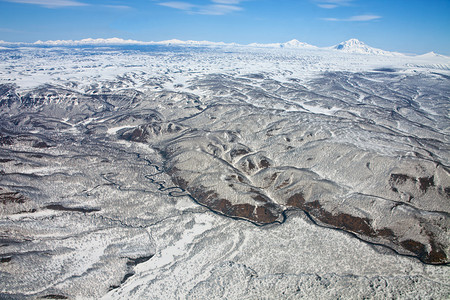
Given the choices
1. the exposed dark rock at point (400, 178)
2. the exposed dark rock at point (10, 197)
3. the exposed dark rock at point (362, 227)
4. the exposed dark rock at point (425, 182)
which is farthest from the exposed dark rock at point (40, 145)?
the exposed dark rock at point (425, 182)

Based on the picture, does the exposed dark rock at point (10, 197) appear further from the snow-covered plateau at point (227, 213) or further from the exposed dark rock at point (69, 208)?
the exposed dark rock at point (69, 208)

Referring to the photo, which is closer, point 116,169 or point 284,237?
point 284,237

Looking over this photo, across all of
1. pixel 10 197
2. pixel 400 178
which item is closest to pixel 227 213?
pixel 400 178

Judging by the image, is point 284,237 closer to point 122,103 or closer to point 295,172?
point 295,172

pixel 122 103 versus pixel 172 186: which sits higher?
pixel 122 103

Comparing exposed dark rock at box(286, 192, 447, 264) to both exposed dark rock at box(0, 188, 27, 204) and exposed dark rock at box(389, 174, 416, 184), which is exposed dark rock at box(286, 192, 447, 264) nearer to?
exposed dark rock at box(389, 174, 416, 184)

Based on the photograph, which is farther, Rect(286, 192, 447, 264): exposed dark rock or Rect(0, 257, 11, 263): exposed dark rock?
Rect(286, 192, 447, 264): exposed dark rock

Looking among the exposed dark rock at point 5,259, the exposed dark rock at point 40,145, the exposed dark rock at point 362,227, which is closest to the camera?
the exposed dark rock at point 5,259

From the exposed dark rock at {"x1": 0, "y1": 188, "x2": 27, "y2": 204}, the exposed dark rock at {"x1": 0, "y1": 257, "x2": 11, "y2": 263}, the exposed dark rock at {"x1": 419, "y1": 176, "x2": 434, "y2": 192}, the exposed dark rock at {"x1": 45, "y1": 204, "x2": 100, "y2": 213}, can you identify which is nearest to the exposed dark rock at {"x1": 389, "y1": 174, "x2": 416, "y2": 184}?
the exposed dark rock at {"x1": 419, "y1": 176, "x2": 434, "y2": 192}

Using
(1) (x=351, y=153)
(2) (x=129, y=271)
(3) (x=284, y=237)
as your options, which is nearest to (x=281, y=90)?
(1) (x=351, y=153)

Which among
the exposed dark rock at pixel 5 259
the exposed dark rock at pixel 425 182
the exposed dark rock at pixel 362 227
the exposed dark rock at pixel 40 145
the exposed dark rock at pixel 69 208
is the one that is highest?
the exposed dark rock at pixel 425 182

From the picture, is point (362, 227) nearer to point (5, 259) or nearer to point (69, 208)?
point (69, 208)
